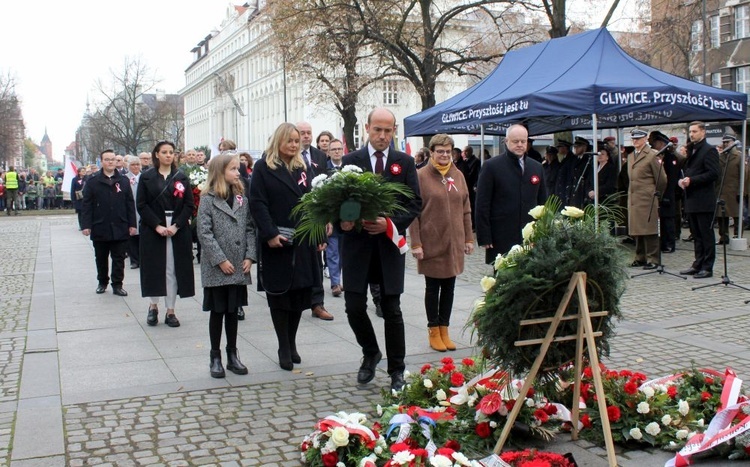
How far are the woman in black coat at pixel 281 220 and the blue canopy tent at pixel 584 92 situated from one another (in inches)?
263

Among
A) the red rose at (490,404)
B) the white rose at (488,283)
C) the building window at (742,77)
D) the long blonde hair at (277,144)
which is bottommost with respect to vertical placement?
the red rose at (490,404)

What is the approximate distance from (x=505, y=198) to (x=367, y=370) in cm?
249

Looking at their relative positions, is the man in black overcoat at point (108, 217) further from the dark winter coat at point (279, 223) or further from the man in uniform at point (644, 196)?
the man in uniform at point (644, 196)

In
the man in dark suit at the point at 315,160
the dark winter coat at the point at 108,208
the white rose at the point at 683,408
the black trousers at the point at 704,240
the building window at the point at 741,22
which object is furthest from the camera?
the building window at the point at 741,22

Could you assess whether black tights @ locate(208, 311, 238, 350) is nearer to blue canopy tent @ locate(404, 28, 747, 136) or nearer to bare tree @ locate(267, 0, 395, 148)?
blue canopy tent @ locate(404, 28, 747, 136)

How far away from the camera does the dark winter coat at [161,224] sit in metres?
8.44

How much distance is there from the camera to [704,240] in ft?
37.6

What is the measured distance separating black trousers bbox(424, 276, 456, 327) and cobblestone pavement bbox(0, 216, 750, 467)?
34cm

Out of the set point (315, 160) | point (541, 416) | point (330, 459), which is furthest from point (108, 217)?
point (541, 416)

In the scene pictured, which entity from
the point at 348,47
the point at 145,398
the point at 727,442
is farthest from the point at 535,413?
the point at 348,47

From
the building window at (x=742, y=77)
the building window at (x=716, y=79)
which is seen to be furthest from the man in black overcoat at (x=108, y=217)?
the building window at (x=716, y=79)

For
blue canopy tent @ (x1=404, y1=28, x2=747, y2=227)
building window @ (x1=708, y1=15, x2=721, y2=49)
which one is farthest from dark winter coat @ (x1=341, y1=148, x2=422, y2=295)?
building window @ (x1=708, y1=15, x2=721, y2=49)

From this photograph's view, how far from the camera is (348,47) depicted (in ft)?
91.7

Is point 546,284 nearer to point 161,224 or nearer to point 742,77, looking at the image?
point 161,224
